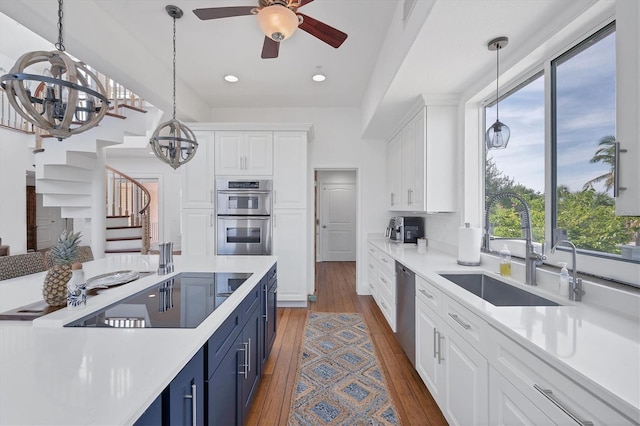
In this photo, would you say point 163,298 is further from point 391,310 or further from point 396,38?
point 396,38

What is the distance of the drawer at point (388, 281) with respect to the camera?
287 cm

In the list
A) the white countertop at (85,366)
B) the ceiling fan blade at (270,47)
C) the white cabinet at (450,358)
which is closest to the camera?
the white countertop at (85,366)

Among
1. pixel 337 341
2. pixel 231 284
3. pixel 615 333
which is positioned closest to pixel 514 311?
pixel 615 333

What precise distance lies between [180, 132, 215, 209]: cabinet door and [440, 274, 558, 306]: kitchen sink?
3140mm

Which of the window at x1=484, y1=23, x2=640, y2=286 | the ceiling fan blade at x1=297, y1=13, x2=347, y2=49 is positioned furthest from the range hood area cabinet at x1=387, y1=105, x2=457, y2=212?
the ceiling fan blade at x1=297, y1=13, x2=347, y2=49

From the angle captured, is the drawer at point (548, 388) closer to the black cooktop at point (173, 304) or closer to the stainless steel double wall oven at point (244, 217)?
the black cooktop at point (173, 304)

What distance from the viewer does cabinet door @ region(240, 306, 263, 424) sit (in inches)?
65.7

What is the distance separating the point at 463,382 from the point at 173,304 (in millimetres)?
1536

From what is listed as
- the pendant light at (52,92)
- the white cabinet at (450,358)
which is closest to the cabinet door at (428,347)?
the white cabinet at (450,358)

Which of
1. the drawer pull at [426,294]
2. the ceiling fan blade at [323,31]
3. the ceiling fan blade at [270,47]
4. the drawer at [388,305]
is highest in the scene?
the ceiling fan blade at [270,47]

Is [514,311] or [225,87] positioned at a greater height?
[225,87]

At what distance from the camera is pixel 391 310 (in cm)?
295

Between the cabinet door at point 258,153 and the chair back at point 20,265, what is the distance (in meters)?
2.31

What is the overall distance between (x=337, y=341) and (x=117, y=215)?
559 centimetres
